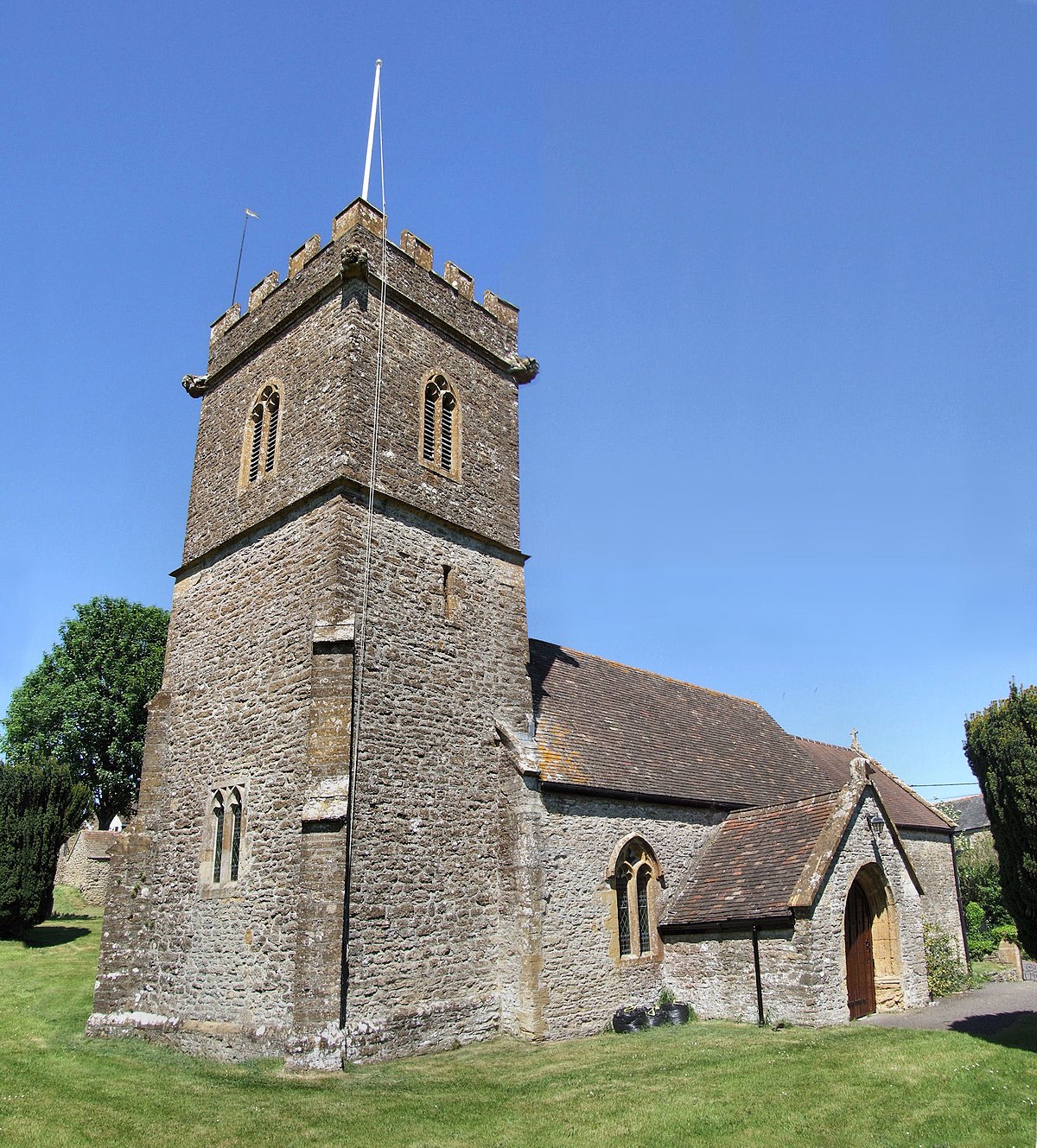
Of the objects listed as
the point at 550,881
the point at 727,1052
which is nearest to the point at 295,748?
the point at 550,881

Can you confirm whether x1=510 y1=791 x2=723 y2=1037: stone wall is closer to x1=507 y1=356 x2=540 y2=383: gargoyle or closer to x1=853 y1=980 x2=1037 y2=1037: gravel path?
x1=853 y1=980 x2=1037 y2=1037: gravel path

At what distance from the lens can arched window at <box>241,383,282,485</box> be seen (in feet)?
59.1

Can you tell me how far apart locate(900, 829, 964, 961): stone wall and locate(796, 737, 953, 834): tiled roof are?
40 centimetres

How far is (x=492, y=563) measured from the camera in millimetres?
18531

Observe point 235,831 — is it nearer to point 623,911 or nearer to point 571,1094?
point 571,1094

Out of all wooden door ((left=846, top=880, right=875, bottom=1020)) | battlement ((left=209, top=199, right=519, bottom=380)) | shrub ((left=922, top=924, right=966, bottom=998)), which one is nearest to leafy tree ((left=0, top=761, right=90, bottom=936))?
Answer: battlement ((left=209, top=199, right=519, bottom=380))

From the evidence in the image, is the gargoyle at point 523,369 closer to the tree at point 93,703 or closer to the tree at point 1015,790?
the tree at point 1015,790

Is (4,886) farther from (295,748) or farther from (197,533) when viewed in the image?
(295,748)

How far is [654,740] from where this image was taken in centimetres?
2200

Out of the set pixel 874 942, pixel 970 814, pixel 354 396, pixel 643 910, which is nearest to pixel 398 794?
pixel 643 910

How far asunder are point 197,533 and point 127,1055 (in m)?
10.4

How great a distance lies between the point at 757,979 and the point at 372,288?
16054mm

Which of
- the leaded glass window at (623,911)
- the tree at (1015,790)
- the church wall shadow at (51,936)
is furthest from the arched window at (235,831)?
the church wall shadow at (51,936)

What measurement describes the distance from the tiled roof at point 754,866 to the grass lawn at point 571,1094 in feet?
7.57
